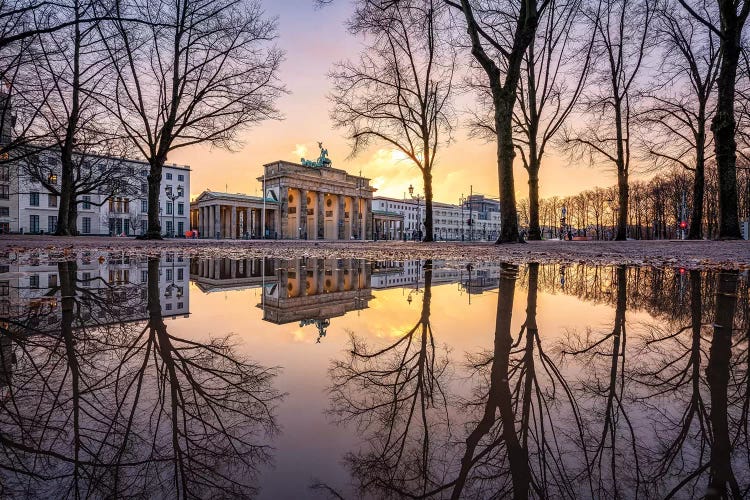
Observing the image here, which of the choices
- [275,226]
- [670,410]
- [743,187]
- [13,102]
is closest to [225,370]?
[670,410]

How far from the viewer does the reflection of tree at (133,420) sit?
72 cm

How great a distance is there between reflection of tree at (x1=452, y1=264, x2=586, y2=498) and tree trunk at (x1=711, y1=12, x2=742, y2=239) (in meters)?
16.5

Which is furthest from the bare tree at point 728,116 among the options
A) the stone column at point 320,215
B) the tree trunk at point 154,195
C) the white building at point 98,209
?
the stone column at point 320,215

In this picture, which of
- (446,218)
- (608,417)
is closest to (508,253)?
(608,417)

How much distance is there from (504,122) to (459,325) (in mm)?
10729

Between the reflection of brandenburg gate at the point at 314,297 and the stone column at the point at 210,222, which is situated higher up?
the stone column at the point at 210,222

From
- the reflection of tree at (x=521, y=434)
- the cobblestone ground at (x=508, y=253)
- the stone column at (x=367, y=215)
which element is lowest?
the reflection of tree at (x=521, y=434)

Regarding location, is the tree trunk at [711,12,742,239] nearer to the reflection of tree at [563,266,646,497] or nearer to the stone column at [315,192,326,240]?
the reflection of tree at [563,266,646,497]

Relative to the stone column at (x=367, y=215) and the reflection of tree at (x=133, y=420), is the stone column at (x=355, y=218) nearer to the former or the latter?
the stone column at (x=367, y=215)

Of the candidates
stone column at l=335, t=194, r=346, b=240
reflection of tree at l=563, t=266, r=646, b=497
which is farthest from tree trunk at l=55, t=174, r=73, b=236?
stone column at l=335, t=194, r=346, b=240

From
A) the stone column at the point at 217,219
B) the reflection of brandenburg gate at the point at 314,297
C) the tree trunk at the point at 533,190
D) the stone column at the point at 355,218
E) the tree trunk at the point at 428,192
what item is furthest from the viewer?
the stone column at the point at 355,218

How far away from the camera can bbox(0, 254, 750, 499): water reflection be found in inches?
29.0

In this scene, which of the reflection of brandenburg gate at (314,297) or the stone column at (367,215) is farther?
the stone column at (367,215)

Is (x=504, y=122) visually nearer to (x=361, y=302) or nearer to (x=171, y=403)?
Answer: (x=361, y=302)
